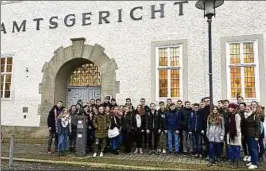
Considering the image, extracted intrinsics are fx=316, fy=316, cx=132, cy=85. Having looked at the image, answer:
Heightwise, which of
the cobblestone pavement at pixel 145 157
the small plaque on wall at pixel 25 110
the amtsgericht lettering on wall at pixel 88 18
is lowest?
the cobblestone pavement at pixel 145 157

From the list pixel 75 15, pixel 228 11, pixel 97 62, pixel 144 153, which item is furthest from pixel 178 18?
pixel 144 153

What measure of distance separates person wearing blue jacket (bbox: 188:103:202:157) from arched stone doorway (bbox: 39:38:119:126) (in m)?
4.19

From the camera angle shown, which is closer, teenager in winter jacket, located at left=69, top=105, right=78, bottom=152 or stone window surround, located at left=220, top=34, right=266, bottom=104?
teenager in winter jacket, located at left=69, top=105, right=78, bottom=152

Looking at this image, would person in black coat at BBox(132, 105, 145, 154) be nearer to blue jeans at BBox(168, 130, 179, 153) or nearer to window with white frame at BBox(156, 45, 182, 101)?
blue jeans at BBox(168, 130, 179, 153)

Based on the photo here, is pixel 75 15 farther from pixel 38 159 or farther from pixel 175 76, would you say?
pixel 38 159

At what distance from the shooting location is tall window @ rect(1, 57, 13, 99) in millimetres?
14812

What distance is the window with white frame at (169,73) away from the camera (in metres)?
12.4

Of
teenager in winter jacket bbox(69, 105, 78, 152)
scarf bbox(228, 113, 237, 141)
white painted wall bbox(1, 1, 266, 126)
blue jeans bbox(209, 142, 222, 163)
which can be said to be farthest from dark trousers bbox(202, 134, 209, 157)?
teenager in winter jacket bbox(69, 105, 78, 152)

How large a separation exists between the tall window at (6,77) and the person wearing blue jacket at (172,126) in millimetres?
8277

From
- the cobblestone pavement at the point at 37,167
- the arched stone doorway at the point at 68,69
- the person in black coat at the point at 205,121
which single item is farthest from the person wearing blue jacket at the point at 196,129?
the arched stone doorway at the point at 68,69

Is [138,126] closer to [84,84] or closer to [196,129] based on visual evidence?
[196,129]

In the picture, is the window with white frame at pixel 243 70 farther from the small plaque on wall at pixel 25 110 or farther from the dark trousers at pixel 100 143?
the small plaque on wall at pixel 25 110

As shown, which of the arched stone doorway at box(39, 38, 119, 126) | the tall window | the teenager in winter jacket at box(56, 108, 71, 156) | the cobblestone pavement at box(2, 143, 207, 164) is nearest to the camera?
the cobblestone pavement at box(2, 143, 207, 164)

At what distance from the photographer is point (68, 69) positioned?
572 inches
